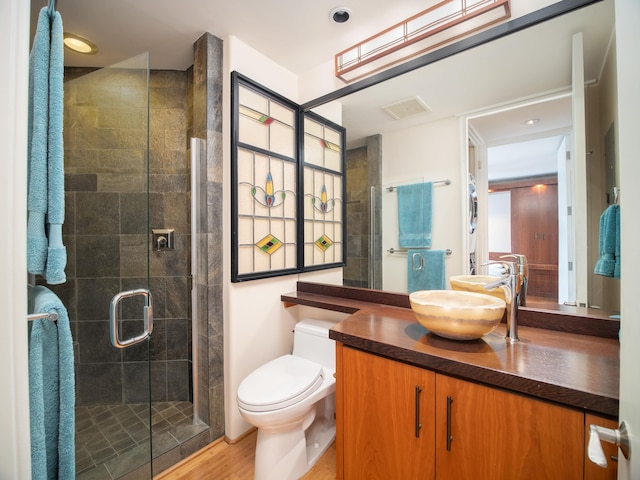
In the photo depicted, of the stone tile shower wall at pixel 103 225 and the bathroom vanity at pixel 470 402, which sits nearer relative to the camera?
the bathroom vanity at pixel 470 402

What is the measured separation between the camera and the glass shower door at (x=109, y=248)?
1.28 meters

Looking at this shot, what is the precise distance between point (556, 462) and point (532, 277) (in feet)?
2.38

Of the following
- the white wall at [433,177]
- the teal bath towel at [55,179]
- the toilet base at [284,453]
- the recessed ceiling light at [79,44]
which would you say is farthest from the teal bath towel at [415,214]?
the recessed ceiling light at [79,44]

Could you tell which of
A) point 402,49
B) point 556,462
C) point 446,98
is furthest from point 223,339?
point 402,49

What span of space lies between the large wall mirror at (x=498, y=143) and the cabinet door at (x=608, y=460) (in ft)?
1.80

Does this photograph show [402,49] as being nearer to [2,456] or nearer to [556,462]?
[556,462]

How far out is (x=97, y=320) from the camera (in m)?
1.37

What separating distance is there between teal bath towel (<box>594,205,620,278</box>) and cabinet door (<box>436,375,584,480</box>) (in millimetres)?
567

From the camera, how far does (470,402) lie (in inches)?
32.6

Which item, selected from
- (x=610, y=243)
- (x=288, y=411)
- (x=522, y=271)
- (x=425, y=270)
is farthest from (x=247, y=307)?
(x=610, y=243)

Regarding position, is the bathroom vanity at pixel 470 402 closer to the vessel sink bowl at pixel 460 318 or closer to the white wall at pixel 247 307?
the vessel sink bowl at pixel 460 318

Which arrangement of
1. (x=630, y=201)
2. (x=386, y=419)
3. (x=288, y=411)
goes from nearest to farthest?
(x=630, y=201), (x=386, y=419), (x=288, y=411)

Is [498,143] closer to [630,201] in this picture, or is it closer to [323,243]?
[630,201]

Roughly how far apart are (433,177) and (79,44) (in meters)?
2.33
